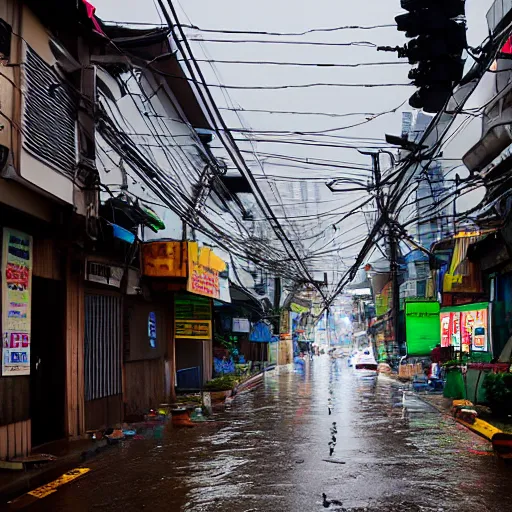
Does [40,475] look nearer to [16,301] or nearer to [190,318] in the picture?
[16,301]

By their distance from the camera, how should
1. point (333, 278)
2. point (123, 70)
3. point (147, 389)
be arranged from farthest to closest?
point (333, 278) → point (147, 389) → point (123, 70)

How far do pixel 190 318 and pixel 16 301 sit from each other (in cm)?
1044

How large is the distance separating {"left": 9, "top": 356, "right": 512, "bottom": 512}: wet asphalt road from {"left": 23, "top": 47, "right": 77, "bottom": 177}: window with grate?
16.7 ft

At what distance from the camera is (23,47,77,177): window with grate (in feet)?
33.8

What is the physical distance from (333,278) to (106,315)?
1300 inches

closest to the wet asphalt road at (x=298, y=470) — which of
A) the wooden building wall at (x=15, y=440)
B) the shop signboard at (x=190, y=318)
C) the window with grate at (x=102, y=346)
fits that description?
the wooden building wall at (x=15, y=440)

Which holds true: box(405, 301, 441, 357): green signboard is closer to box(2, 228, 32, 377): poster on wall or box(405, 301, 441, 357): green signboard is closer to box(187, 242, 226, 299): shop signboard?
box(187, 242, 226, 299): shop signboard

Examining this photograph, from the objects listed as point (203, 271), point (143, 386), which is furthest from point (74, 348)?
point (203, 271)

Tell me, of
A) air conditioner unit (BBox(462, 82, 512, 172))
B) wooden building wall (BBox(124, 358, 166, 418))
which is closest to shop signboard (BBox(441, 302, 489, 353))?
air conditioner unit (BBox(462, 82, 512, 172))

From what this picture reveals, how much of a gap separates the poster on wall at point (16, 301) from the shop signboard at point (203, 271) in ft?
19.2

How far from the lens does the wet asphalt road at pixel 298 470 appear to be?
7.64m

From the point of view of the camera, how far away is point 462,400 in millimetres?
18625

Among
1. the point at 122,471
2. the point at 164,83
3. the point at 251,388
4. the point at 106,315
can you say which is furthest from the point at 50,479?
the point at 251,388

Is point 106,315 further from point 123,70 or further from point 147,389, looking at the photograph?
point 123,70
